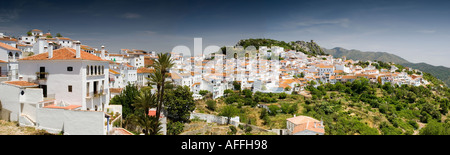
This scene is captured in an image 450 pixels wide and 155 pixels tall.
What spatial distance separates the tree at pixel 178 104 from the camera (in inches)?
880

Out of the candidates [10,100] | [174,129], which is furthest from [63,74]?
[174,129]

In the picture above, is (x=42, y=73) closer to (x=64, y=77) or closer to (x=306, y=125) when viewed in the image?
(x=64, y=77)

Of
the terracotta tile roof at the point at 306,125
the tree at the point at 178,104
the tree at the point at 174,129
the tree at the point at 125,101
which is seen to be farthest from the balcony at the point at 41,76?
the terracotta tile roof at the point at 306,125

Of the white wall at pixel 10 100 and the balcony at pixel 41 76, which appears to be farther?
the balcony at pixel 41 76

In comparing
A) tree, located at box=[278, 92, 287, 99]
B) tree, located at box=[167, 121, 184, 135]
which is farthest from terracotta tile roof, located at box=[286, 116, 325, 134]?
tree, located at box=[278, 92, 287, 99]

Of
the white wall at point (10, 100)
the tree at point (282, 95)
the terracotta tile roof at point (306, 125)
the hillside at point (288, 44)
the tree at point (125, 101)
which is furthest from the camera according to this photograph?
the hillside at point (288, 44)

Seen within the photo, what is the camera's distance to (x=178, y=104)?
888 inches

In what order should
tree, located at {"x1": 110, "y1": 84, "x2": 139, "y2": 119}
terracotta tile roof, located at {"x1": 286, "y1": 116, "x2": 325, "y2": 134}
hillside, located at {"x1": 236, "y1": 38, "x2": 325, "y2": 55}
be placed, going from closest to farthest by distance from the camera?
1. tree, located at {"x1": 110, "y1": 84, "x2": 139, "y2": 119}
2. terracotta tile roof, located at {"x1": 286, "y1": 116, "x2": 325, "y2": 134}
3. hillside, located at {"x1": 236, "y1": 38, "x2": 325, "y2": 55}

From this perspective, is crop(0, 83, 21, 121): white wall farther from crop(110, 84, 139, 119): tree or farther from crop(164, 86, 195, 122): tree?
crop(164, 86, 195, 122): tree

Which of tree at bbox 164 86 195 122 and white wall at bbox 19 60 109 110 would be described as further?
tree at bbox 164 86 195 122

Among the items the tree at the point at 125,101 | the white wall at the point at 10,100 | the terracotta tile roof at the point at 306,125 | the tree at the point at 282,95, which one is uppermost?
the white wall at the point at 10,100

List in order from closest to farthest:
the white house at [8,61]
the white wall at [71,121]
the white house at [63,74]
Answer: the white wall at [71,121] < the white house at [63,74] < the white house at [8,61]

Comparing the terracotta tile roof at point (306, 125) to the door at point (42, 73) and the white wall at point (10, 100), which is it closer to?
the door at point (42, 73)

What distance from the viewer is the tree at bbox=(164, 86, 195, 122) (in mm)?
22344
